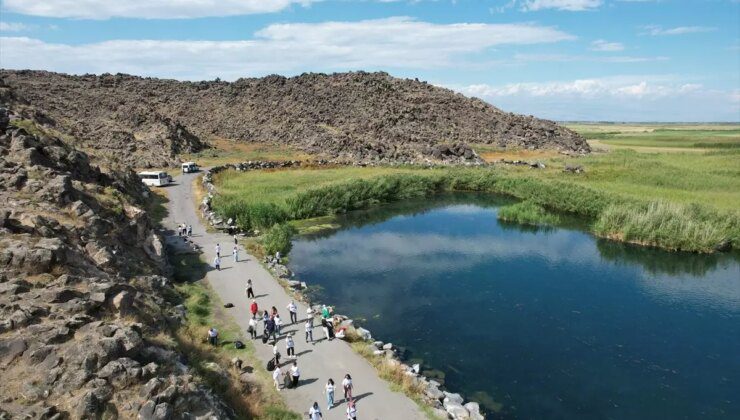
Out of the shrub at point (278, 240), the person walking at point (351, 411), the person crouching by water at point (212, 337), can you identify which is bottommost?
the person walking at point (351, 411)

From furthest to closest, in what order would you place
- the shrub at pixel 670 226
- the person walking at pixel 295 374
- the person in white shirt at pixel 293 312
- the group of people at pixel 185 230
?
1. the shrub at pixel 670 226
2. the group of people at pixel 185 230
3. the person in white shirt at pixel 293 312
4. the person walking at pixel 295 374

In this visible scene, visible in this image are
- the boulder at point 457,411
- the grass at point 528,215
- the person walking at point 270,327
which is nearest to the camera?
the boulder at point 457,411

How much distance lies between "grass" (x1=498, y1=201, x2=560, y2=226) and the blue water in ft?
12.4

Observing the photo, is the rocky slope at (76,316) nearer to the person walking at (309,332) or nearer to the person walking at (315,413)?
the person walking at (315,413)

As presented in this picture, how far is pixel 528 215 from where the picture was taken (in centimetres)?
6525

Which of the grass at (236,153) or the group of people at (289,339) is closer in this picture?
the group of people at (289,339)

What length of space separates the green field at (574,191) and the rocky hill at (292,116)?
21.3 meters

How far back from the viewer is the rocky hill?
349 feet

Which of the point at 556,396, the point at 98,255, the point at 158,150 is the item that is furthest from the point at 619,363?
the point at 158,150

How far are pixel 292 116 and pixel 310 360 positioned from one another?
398ft

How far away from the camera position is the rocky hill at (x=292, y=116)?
349 ft

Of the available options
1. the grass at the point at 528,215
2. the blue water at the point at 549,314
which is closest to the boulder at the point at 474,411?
the blue water at the point at 549,314

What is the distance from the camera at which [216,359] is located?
82.1ft

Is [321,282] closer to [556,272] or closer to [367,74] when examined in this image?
[556,272]
